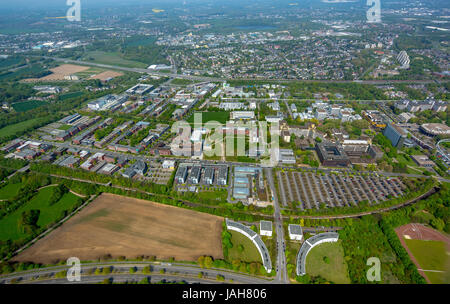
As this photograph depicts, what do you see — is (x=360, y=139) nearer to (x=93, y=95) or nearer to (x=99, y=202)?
(x=99, y=202)

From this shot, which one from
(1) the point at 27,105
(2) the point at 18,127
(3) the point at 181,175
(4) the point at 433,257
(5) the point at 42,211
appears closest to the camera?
(4) the point at 433,257

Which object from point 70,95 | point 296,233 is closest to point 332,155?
point 296,233

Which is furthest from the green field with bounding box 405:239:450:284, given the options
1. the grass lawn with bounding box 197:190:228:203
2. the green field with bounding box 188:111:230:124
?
the green field with bounding box 188:111:230:124

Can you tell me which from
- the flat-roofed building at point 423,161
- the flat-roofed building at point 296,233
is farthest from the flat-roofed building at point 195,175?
the flat-roofed building at point 423,161

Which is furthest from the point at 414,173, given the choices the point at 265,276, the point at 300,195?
the point at 265,276

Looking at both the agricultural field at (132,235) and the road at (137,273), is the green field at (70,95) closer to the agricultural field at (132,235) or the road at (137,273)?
the agricultural field at (132,235)

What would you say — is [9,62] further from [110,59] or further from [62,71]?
[110,59]
